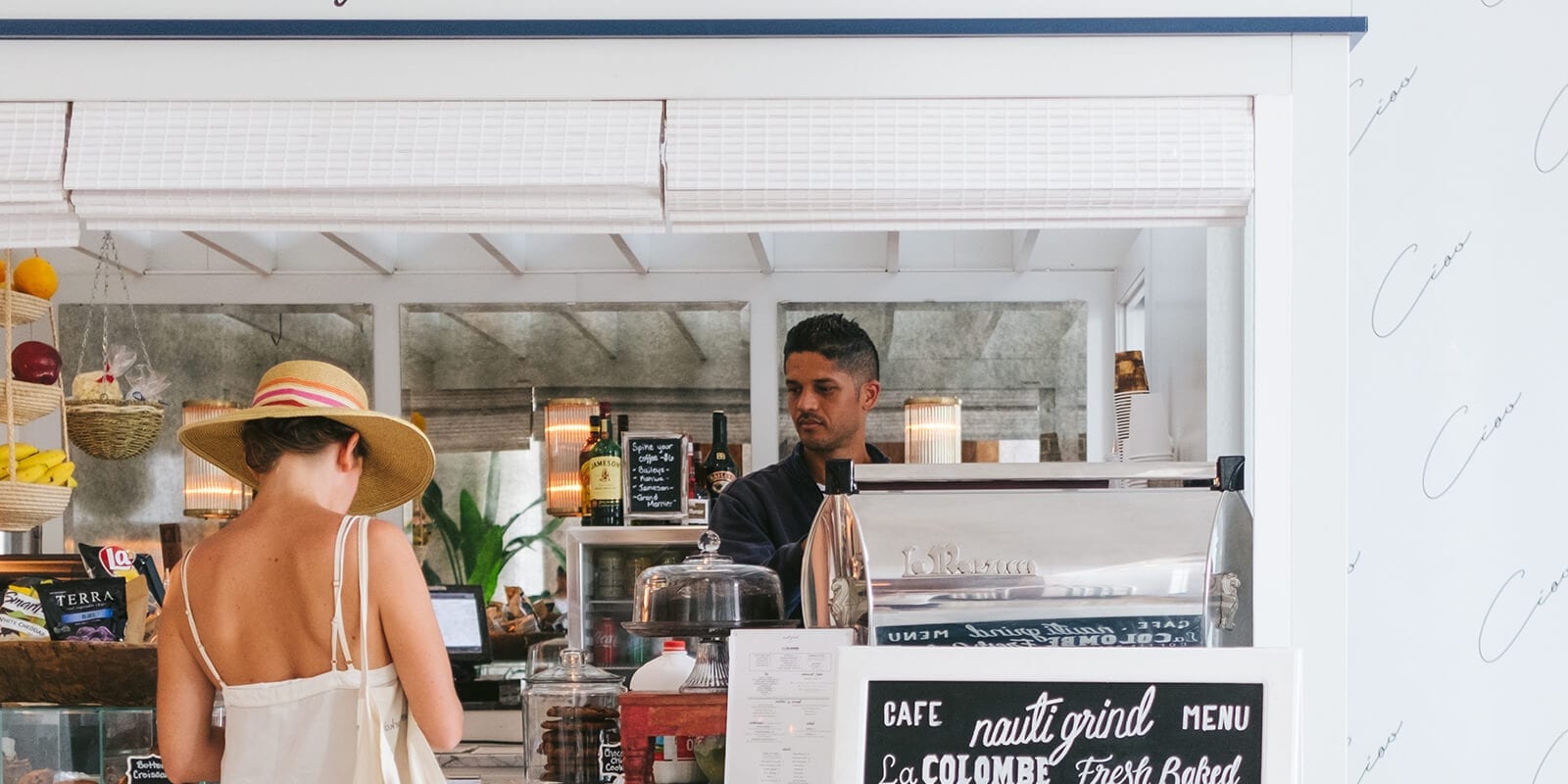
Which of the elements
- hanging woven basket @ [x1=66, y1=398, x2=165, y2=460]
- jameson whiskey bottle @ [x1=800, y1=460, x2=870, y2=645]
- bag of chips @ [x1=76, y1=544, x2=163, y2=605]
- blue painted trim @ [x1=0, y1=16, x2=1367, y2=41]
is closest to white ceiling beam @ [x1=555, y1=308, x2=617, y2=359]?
hanging woven basket @ [x1=66, y1=398, x2=165, y2=460]

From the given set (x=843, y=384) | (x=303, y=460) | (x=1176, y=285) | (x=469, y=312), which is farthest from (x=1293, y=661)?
(x=469, y=312)

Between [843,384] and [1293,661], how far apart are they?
6.21 feet

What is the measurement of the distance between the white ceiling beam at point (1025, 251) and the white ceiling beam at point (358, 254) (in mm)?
3041

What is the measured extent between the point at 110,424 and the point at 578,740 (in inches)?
119

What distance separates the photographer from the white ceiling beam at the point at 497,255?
241 inches

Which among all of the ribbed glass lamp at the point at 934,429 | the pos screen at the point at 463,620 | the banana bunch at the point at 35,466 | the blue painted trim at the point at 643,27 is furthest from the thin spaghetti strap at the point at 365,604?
the ribbed glass lamp at the point at 934,429

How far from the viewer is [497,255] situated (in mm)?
6375

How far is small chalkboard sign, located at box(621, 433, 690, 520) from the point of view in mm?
Result: 4680

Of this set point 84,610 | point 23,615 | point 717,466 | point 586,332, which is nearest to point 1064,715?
point 84,610

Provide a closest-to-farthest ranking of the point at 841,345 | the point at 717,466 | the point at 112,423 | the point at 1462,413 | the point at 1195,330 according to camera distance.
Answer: the point at 1462,413 < the point at 841,345 < the point at 1195,330 < the point at 112,423 < the point at 717,466

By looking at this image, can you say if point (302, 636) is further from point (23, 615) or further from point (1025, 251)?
point (1025, 251)

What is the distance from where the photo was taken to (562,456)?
22.5 ft

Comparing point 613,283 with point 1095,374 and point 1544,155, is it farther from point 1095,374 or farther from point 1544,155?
point 1544,155

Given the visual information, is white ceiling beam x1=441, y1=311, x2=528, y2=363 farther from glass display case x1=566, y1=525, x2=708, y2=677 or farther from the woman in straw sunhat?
the woman in straw sunhat
